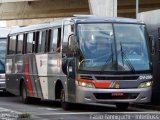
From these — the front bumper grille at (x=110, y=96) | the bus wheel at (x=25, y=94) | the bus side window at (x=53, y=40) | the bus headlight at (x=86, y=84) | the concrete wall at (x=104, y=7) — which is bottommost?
the bus wheel at (x=25, y=94)

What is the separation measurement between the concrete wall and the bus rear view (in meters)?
26.0

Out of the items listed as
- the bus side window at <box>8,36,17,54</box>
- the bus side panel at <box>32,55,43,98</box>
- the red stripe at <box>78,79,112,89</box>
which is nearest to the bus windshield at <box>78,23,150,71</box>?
the red stripe at <box>78,79,112,89</box>

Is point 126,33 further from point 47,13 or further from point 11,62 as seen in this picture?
point 47,13

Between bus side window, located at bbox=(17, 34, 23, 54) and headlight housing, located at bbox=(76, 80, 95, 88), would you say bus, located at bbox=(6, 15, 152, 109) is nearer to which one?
headlight housing, located at bbox=(76, 80, 95, 88)

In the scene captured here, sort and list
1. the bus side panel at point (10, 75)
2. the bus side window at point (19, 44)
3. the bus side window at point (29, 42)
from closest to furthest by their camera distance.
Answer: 1. the bus side window at point (29, 42)
2. the bus side window at point (19, 44)
3. the bus side panel at point (10, 75)

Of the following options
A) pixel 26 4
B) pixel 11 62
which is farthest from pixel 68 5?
pixel 11 62

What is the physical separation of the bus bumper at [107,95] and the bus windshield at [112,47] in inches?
26.3

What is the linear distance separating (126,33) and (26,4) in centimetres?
4314

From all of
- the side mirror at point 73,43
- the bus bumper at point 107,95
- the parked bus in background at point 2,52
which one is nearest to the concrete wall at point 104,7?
the parked bus in background at point 2,52

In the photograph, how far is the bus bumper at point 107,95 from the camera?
1878 cm

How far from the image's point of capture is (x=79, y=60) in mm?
19047

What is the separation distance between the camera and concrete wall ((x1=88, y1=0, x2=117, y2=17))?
46000 mm

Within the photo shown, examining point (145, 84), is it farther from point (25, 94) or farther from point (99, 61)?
point (25, 94)

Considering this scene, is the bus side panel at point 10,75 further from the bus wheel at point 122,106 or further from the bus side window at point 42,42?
the bus wheel at point 122,106
